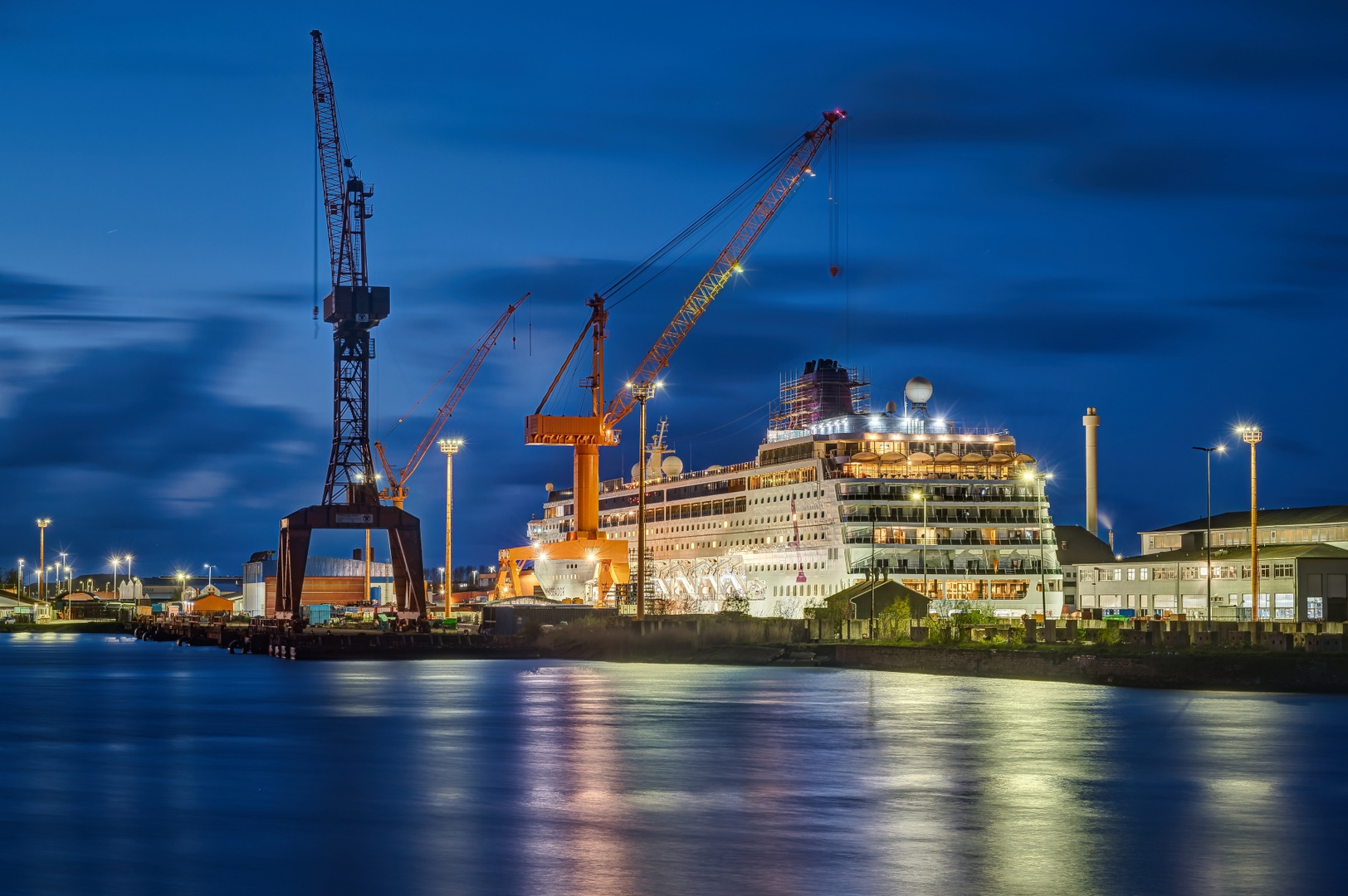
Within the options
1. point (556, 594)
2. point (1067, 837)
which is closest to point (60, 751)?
point (1067, 837)

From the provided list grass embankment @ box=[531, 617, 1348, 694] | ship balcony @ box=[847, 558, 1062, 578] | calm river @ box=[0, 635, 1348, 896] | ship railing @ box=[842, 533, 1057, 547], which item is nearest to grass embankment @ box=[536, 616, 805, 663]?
grass embankment @ box=[531, 617, 1348, 694]

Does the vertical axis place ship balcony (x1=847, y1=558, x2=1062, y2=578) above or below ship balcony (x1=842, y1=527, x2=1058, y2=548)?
below

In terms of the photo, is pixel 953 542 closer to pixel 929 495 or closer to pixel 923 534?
pixel 923 534

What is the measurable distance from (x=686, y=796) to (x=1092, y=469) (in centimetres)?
13307

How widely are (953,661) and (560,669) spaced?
67.6 feet

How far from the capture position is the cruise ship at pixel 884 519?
104062 millimetres

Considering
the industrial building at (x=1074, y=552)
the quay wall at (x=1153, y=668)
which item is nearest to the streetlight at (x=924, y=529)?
the quay wall at (x=1153, y=668)

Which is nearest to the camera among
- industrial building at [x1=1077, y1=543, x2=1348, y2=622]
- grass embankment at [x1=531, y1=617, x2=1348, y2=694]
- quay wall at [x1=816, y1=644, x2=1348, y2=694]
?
quay wall at [x1=816, y1=644, x2=1348, y2=694]

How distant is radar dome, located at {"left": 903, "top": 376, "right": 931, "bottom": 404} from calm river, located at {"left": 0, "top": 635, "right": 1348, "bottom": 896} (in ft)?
204

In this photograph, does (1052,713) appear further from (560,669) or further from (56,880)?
(560,669)

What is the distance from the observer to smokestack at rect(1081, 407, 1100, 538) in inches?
5925

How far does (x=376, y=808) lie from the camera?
23969 mm

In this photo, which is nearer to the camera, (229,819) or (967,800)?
(229,819)

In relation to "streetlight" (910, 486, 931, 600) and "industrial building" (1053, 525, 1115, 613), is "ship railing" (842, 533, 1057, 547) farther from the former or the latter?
"industrial building" (1053, 525, 1115, 613)
